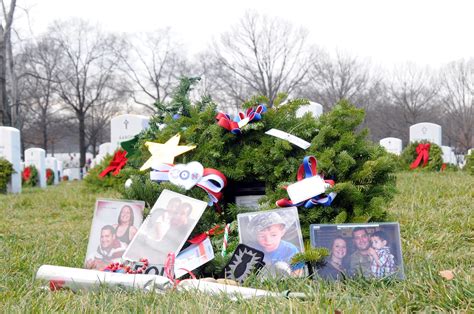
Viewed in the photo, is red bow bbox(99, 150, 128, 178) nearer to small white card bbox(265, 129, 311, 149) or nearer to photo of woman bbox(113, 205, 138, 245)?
photo of woman bbox(113, 205, 138, 245)

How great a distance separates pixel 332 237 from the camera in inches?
97.4

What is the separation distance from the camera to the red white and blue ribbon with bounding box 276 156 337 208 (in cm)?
268

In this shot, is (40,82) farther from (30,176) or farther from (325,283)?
(325,283)

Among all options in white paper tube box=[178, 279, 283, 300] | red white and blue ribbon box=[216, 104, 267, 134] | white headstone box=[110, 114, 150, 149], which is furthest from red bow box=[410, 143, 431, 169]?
white paper tube box=[178, 279, 283, 300]

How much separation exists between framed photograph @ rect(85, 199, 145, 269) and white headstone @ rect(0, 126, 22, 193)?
34.6 feet

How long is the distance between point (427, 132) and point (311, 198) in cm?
1327

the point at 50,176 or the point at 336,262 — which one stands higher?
the point at 50,176

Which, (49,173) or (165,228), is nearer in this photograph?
(165,228)

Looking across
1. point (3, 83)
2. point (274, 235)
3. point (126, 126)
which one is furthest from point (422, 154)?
point (3, 83)

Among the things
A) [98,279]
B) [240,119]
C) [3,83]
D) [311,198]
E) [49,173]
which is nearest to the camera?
[98,279]

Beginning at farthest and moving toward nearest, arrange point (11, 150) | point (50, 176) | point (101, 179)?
point (50, 176) < point (11, 150) < point (101, 179)

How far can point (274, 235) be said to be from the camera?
101 inches

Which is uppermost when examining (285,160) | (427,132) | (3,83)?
(3,83)

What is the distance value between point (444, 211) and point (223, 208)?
246 cm
